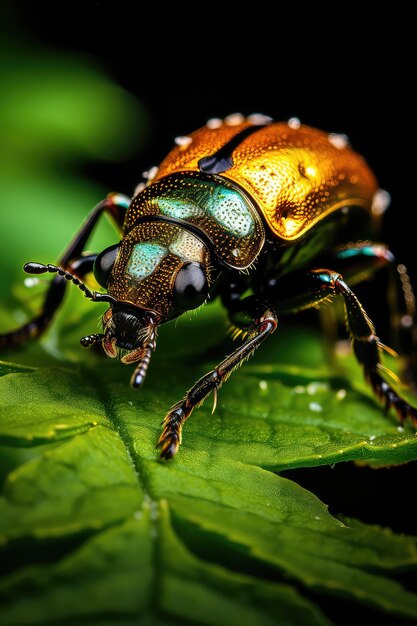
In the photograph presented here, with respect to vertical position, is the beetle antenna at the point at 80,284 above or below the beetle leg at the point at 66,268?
above

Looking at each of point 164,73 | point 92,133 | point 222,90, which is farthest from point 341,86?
point 92,133

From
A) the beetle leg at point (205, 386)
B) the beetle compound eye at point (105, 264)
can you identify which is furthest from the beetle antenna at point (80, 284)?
the beetle leg at point (205, 386)

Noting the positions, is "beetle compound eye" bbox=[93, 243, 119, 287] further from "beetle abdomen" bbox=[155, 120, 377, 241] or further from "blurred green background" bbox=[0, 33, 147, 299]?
"blurred green background" bbox=[0, 33, 147, 299]

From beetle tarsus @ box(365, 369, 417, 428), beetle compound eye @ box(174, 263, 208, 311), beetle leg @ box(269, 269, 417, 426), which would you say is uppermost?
beetle compound eye @ box(174, 263, 208, 311)

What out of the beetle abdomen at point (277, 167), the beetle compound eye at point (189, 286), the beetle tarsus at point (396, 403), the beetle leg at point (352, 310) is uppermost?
the beetle abdomen at point (277, 167)

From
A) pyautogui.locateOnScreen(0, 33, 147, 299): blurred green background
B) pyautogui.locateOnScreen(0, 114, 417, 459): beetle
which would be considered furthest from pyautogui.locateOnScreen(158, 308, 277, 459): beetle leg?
pyautogui.locateOnScreen(0, 33, 147, 299): blurred green background

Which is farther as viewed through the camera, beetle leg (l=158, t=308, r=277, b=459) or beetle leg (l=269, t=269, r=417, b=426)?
beetle leg (l=269, t=269, r=417, b=426)

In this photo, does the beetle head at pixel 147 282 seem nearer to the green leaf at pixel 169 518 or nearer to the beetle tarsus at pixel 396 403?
the green leaf at pixel 169 518
